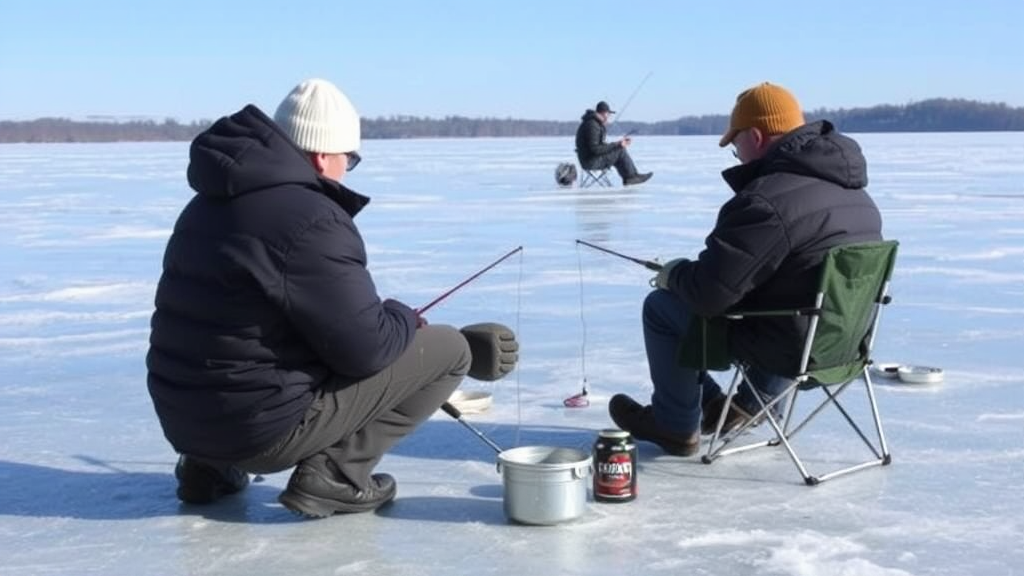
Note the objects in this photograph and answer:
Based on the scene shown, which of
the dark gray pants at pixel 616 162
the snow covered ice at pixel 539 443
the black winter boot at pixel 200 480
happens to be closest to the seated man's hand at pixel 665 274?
the snow covered ice at pixel 539 443

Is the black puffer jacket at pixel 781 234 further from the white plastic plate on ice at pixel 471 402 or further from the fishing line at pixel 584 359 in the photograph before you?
the white plastic plate on ice at pixel 471 402

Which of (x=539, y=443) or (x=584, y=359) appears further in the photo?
(x=584, y=359)

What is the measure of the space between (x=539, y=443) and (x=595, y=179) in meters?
15.6

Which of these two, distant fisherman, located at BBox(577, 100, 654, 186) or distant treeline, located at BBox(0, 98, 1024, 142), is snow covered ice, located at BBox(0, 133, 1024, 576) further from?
distant treeline, located at BBox(0, 98, 1024, 142)

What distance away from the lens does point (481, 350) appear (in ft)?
12.9

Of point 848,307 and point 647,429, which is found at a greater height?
point 848,307

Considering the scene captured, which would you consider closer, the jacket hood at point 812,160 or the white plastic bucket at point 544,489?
the white plastic bucket at point 544,489

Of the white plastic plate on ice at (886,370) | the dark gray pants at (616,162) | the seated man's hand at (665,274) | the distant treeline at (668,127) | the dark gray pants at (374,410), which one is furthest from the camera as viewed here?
the distant treeline at (668,127)

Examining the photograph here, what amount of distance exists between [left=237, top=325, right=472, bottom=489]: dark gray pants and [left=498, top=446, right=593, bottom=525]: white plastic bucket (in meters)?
0.33

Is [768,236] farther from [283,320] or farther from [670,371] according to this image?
[283,320]

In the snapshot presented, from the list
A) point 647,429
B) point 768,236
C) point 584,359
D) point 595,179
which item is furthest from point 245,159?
point 595,179

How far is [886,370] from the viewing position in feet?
17.8

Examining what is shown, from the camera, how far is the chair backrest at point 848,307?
146 inches

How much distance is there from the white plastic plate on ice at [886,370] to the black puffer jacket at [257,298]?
8.87 ft
